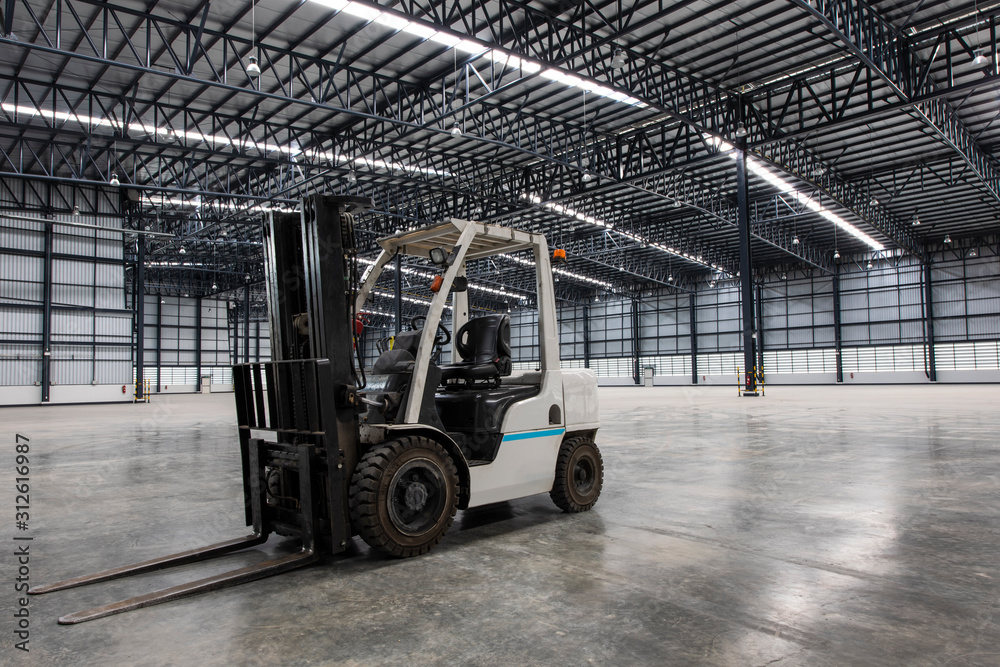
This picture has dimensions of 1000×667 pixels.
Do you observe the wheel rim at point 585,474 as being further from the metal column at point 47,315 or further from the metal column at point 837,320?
the metal column at point 837,320

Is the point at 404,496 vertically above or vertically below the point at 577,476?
above

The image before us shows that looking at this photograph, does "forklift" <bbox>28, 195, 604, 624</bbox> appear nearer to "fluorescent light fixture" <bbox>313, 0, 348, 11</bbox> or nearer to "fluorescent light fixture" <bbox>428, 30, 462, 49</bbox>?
"fluorescent light fixture" <bbox>313, 0, 348, 11</bbox>

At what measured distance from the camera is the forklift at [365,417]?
4.09 meters

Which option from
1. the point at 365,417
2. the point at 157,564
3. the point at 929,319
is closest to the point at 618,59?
the point at 365,417

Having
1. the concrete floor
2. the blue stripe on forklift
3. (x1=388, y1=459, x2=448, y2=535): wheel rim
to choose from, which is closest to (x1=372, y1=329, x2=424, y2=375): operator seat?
(x1=388, y1=459, x2=448, y2=535): wheel rim

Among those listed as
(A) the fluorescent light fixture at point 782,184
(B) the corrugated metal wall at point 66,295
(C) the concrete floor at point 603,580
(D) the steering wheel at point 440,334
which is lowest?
(C) the concrete floor at point 603,580

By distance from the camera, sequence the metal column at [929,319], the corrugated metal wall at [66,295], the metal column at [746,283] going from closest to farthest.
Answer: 1. the metal column at [746,283]
2. the corrugated metal wall at [66,295]
3. the metal column at [929,319]

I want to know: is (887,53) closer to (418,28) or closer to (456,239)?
(418,28)

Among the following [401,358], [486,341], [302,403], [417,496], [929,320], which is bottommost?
[417,496]

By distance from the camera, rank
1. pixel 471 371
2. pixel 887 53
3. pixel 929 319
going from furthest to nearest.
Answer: pixel 929 319 → pixel 887 53 → pixel 471 371

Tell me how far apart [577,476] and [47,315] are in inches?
1380

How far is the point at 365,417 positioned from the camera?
483cm

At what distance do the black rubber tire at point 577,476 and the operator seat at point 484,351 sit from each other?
1.00 meters

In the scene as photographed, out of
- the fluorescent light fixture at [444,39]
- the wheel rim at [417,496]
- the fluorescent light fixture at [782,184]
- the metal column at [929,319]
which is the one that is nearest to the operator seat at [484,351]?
the wheel rim at [417,496]
